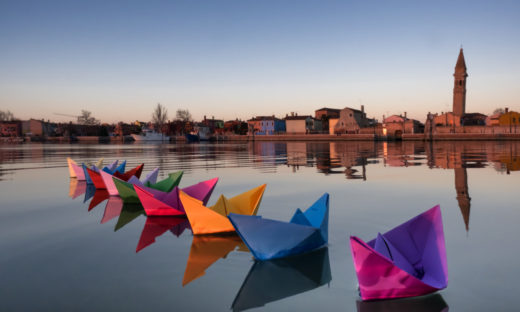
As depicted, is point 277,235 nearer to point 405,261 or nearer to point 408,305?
point 405,261

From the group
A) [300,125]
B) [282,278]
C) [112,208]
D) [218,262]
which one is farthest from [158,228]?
[300,125]

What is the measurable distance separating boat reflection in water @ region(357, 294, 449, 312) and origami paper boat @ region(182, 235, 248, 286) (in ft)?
7.50

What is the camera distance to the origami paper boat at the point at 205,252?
508 centimetres

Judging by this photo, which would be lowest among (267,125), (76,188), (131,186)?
(76,188)

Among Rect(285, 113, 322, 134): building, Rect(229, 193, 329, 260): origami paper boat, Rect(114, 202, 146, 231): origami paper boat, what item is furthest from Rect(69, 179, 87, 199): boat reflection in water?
Rect(285, 113, 322, 134): building

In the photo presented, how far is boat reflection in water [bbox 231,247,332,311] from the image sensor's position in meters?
4.28

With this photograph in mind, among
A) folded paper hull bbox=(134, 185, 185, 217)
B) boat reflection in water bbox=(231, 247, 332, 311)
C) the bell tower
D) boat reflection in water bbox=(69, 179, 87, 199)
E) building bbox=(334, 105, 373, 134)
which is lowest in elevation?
boat reflection in water bbox=(231, 247, 332, 311)

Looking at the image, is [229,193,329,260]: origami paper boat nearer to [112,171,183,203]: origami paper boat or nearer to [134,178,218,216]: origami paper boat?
[134,178,218,216]: origami paper boat

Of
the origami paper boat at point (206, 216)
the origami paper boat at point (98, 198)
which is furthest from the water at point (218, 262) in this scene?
the origami paper boat at point (206, 216)

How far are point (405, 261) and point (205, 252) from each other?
3130mm

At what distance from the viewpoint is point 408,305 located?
394 centimetres

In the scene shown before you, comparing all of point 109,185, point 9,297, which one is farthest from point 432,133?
point 9,297

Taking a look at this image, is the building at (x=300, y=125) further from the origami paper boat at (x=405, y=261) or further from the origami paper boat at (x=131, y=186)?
the origami paper boat at (x=405, y=261)

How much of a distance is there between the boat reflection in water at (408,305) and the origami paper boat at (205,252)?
2.29 meters
